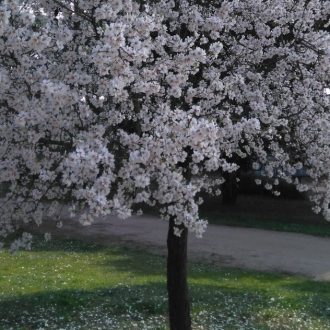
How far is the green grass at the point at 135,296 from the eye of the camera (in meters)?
6.79

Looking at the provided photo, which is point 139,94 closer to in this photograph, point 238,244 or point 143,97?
point 143,97

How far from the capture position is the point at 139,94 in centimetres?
429

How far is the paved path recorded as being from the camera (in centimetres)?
1136

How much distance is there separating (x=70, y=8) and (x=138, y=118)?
1.02m

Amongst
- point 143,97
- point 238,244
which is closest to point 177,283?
point 143,97

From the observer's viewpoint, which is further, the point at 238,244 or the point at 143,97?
the point at 238,244

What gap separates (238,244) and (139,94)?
9.61 meters

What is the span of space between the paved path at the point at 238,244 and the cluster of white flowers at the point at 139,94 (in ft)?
19.0

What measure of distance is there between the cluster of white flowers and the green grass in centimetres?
224

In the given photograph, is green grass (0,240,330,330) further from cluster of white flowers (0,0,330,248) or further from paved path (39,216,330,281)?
cluster of white flowers (0,0,330,248)

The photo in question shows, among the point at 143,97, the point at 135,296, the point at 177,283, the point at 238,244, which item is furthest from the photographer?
the point at 238,244

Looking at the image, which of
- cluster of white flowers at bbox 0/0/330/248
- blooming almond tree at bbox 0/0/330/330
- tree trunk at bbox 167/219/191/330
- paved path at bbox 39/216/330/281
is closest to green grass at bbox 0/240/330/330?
tree trunk at bbox 167/219/191/330

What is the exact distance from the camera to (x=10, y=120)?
4.39 m

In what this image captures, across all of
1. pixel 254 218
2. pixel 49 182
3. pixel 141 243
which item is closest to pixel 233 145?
pixel 49 182
